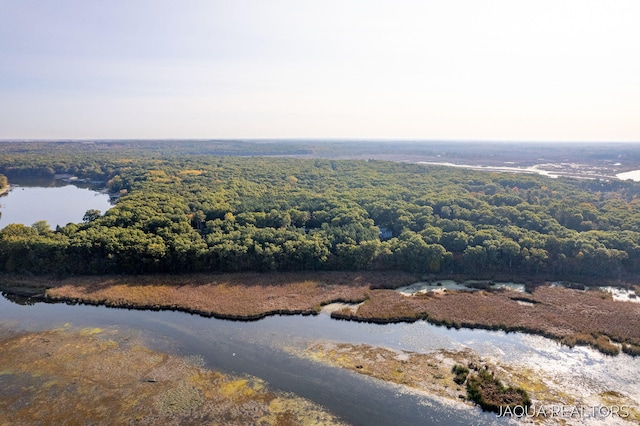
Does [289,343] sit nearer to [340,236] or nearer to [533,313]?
[340,236]

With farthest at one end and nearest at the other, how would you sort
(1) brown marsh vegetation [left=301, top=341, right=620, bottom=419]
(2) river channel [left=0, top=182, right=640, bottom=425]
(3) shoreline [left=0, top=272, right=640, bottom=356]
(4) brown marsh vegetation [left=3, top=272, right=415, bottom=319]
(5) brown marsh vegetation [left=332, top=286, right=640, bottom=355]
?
(4) brown marsh vegetation [left=3, top=272, right=415, bottom=319], (3) shoreline [left=0, top=272, right=640, bottom=356], (5) brown marsh vegetation [left=332, top=286, right=640, bottom=355], (1) brown marsh vegetation [left=301, top=341, right=620, bottom=419], (2) river channel [left=0, top=182, right=640, bottom=425]

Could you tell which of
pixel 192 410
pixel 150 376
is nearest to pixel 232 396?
pixel 192 410

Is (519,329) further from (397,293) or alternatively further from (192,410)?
(192,410)

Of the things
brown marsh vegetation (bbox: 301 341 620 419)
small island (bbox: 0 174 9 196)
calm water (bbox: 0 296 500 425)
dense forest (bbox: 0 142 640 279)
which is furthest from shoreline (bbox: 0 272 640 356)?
small island (bbox: 0 174 9 196)

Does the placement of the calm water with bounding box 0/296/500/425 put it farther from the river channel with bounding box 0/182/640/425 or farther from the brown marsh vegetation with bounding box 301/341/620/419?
the brown marsh vegetation with bounding box 301/341/620/419

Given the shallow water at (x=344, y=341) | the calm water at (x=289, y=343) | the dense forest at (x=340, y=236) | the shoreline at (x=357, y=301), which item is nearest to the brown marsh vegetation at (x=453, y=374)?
the shallow water at (x=344, y=341)

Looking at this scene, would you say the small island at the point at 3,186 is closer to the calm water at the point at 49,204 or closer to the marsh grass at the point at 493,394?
the calm water at the point at 49,204
